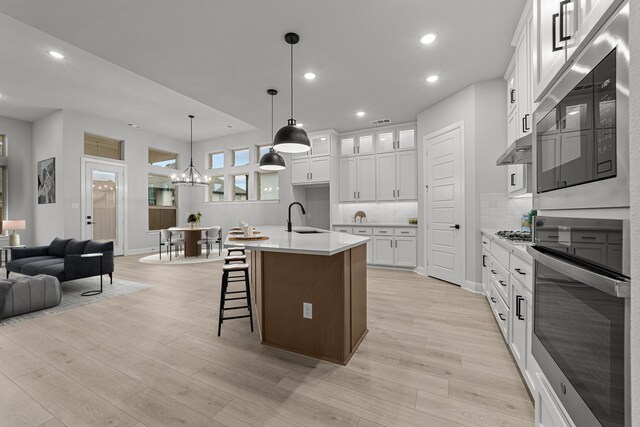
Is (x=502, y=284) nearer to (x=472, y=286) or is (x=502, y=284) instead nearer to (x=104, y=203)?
(x=472, y=286)

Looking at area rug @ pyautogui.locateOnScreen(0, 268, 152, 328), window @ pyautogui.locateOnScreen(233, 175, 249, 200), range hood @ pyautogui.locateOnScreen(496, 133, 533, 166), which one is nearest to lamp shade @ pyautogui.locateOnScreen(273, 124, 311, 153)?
range hood @ pyautogui.locateOnScreen(496, 133, 533, 166)

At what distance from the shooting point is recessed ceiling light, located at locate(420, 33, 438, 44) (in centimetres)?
295

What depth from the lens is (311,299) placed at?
2.21m

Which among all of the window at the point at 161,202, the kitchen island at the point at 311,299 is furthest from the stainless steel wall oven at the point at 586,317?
the window at the point at 161,202

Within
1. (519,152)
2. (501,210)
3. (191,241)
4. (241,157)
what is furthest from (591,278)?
(241,157)

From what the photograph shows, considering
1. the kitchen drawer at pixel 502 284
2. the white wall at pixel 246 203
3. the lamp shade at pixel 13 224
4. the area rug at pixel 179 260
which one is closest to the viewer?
the kitchen drawer at pixel 502 284

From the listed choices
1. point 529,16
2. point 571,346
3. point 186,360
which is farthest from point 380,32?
point 186,360

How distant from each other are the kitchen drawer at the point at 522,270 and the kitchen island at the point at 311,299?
109cm

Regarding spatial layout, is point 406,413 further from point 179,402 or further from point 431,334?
point 179,402

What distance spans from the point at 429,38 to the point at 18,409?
14.9 feet

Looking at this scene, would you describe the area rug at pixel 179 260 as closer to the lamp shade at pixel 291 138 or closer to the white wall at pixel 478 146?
the lamp shade at pixel 291 138

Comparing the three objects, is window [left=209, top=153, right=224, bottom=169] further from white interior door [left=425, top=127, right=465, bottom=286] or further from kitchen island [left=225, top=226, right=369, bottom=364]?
kitchen island [left=225, top=226, right=369, bottom=364]

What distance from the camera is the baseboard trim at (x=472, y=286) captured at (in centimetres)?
395

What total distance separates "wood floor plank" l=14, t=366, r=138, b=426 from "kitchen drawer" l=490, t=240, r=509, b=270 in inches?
111
